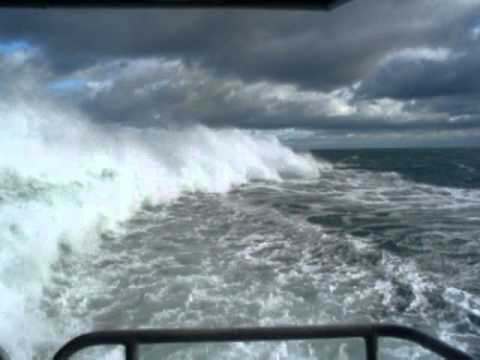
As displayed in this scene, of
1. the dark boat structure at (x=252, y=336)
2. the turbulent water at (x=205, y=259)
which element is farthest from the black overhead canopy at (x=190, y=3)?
the turbulent water at (x=205, y=259)

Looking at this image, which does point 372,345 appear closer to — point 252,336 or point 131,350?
point 252,336

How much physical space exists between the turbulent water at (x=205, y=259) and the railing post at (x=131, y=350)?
282 cm

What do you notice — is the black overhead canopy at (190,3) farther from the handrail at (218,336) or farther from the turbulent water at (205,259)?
the turbulent water at (205,259)

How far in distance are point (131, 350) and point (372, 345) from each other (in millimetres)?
833

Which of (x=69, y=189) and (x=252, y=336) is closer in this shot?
(x=252, y=336)

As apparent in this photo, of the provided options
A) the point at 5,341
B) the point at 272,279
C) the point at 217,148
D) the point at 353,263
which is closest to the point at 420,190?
the point at 217,148

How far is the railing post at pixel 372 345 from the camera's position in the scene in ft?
4.73

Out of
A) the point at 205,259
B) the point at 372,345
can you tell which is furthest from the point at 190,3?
the point at 205,259

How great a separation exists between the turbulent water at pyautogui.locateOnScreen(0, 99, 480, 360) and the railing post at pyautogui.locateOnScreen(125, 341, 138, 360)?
282 centimetres

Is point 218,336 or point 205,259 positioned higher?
point 218,336

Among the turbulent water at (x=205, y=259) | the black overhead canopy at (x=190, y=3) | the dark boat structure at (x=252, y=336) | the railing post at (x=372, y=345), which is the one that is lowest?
the turbulent water at (x=205, y=259)

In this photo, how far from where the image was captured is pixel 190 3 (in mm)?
1845

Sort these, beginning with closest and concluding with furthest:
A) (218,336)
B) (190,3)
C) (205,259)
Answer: (218,336) → (190,3) → (205,259)

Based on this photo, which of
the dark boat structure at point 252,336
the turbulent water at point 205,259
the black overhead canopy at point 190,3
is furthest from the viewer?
the turbulent water at point 205,259
